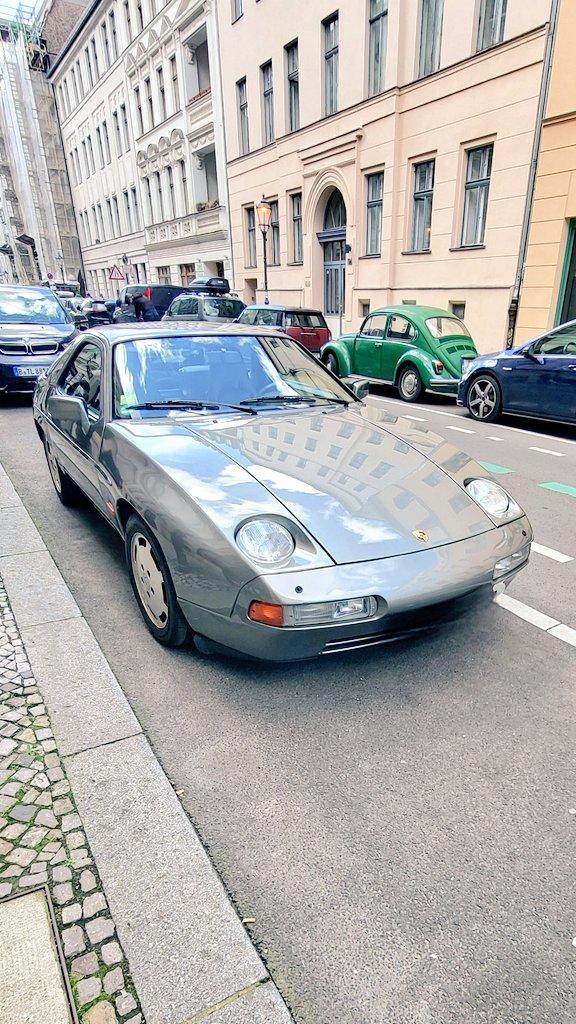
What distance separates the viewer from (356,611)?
2.24 meters

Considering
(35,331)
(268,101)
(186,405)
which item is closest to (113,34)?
(268,101)

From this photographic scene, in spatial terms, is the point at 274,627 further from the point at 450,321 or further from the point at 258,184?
the point at 258,184

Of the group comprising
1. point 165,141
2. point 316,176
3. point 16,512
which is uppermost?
point 165,141

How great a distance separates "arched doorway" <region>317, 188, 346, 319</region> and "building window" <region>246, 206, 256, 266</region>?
16.8ft

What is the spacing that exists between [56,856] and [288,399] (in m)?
2.68

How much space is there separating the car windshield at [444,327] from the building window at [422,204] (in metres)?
5.98

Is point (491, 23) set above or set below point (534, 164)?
above

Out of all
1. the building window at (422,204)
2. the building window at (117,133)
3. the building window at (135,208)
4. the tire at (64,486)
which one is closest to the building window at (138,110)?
the building window at (135,208)

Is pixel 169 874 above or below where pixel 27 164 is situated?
below

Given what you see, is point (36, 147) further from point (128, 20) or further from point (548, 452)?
point (548, 452)

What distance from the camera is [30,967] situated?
1.47 meters

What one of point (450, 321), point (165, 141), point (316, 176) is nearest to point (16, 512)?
point (450, 321)

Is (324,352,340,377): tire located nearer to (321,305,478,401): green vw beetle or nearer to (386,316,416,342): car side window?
(321,305,478,401): green vw beetle

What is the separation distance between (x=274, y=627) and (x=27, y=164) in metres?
63.3
